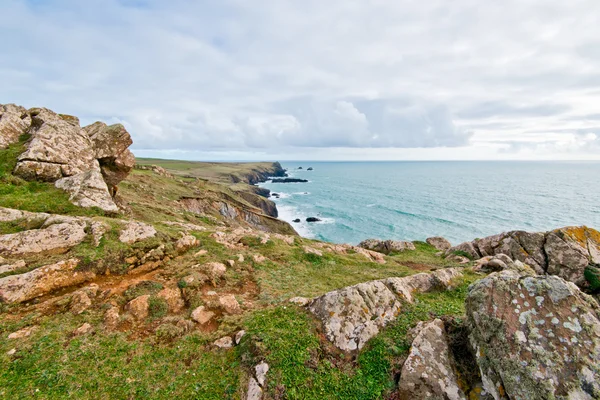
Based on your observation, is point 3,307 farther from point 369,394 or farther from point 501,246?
point 501,246

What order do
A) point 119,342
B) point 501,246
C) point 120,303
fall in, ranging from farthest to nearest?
point 501,246 < point 120,303 < point 119,342

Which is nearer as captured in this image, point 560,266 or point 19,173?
point 19,173

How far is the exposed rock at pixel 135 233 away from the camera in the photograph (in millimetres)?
14142

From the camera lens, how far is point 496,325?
746 cm

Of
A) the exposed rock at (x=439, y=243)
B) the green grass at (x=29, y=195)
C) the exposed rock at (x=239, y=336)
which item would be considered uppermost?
the green grass at (x=29, y=195)

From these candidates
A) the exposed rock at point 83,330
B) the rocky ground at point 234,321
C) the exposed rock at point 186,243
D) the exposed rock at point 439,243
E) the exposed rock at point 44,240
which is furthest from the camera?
the exposed rock at point 439,243

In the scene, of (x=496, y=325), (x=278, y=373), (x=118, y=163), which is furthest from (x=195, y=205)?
(x=496, y=325)

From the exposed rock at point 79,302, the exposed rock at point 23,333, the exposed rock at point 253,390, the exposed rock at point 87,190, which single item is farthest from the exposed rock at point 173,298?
the exposed rock at point 87,190

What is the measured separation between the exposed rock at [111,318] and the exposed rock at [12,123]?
1762cm

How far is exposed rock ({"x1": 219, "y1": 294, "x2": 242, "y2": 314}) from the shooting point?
1139cm

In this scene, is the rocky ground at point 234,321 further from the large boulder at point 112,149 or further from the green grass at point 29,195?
the large boulder at point 112,149

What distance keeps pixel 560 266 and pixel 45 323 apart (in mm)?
32018

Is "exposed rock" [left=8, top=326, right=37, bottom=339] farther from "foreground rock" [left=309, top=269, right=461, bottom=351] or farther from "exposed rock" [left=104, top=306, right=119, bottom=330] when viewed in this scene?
"foreground rock" [left=309, top=269, right=461, bottom=351]

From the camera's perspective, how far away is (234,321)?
10375mm
